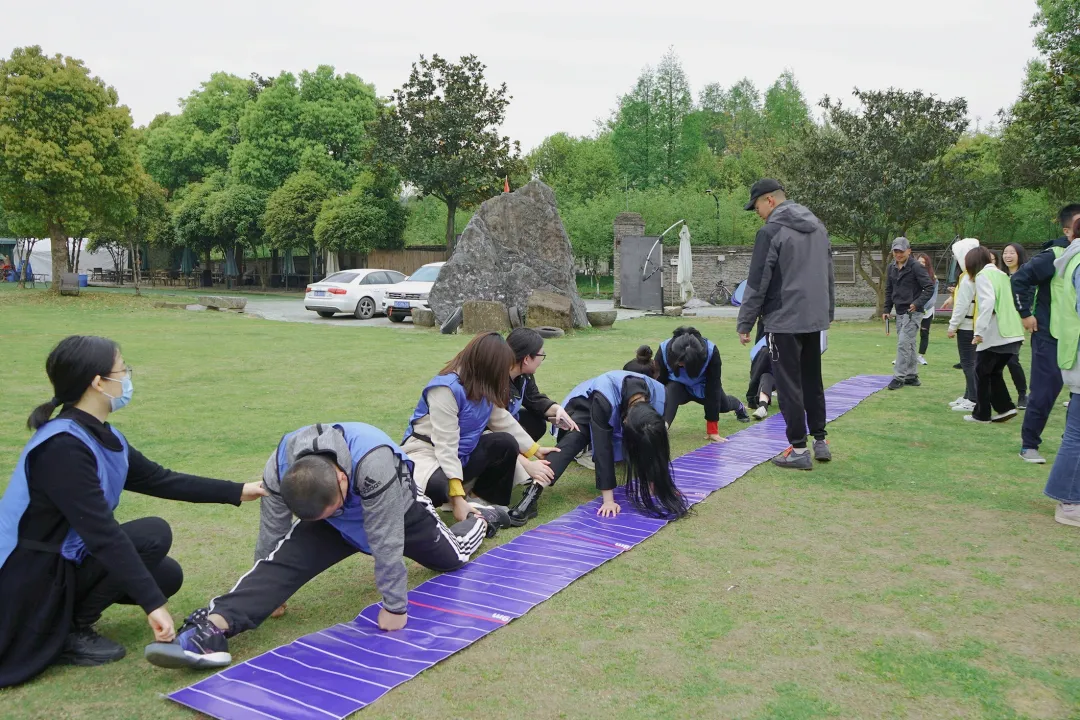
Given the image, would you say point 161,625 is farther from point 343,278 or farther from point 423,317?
point 343,278

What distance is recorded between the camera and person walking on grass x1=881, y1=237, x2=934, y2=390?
9.77 meters

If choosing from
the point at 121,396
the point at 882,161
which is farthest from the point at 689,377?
the point at 882,161

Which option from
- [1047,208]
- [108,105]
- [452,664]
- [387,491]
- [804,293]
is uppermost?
[108,105]

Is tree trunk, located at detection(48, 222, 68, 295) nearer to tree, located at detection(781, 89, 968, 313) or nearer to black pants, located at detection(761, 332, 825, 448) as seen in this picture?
tree, located at detection(781, 89, 968, 313)

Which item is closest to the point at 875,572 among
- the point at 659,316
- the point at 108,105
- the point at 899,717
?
the point at 899,717

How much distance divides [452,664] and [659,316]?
2081 centimetres

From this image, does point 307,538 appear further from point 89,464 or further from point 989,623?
point 989,623

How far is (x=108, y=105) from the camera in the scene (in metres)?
24.7

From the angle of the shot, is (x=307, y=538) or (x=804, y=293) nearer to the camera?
(x=307, y=538)

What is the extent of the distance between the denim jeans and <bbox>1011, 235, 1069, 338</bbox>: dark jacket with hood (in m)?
→ 1.29

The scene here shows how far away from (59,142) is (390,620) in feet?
80.9

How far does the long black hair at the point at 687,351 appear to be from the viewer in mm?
6379

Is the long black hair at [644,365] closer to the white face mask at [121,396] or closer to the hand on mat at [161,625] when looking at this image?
the white face mask at [121,396]

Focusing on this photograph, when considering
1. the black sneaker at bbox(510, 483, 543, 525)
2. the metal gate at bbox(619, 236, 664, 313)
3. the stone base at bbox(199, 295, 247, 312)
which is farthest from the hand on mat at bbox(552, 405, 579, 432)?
the metal gate at bbox(619, 236, 664, 313)
